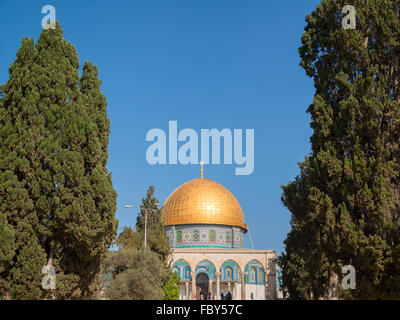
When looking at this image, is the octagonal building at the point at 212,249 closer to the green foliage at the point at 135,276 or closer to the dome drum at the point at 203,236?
the dome drum at the point at 203,236

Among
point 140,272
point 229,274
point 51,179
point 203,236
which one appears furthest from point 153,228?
point 51,179

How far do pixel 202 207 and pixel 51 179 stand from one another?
35.9 m

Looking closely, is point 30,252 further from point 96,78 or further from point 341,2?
point 341,2

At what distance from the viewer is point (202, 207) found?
49656mm

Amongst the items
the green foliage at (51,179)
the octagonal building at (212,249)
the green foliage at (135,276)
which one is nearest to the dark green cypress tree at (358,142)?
the green foliage at (51,179)

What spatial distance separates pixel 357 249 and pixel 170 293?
18807 mm

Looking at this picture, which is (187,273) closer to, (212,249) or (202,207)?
(212,249)

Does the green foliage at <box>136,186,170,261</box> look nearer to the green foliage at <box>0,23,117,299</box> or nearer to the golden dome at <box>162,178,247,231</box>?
the green foliage at <box>0,23,117,299</box>

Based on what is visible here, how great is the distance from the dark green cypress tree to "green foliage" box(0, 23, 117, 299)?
738cm

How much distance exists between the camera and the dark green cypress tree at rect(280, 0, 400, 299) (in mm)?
12273

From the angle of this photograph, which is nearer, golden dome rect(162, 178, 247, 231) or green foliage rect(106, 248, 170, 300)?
green foliage rect(106, 248, 170, 300)

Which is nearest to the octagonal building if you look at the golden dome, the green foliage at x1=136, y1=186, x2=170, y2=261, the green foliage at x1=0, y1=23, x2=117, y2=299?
the golden dome

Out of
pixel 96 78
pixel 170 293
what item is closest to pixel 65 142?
pixel 96 78

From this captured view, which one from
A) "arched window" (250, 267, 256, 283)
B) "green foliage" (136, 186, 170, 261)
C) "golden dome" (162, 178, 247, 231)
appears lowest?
"arched window" (250, 267, 256, 283)
